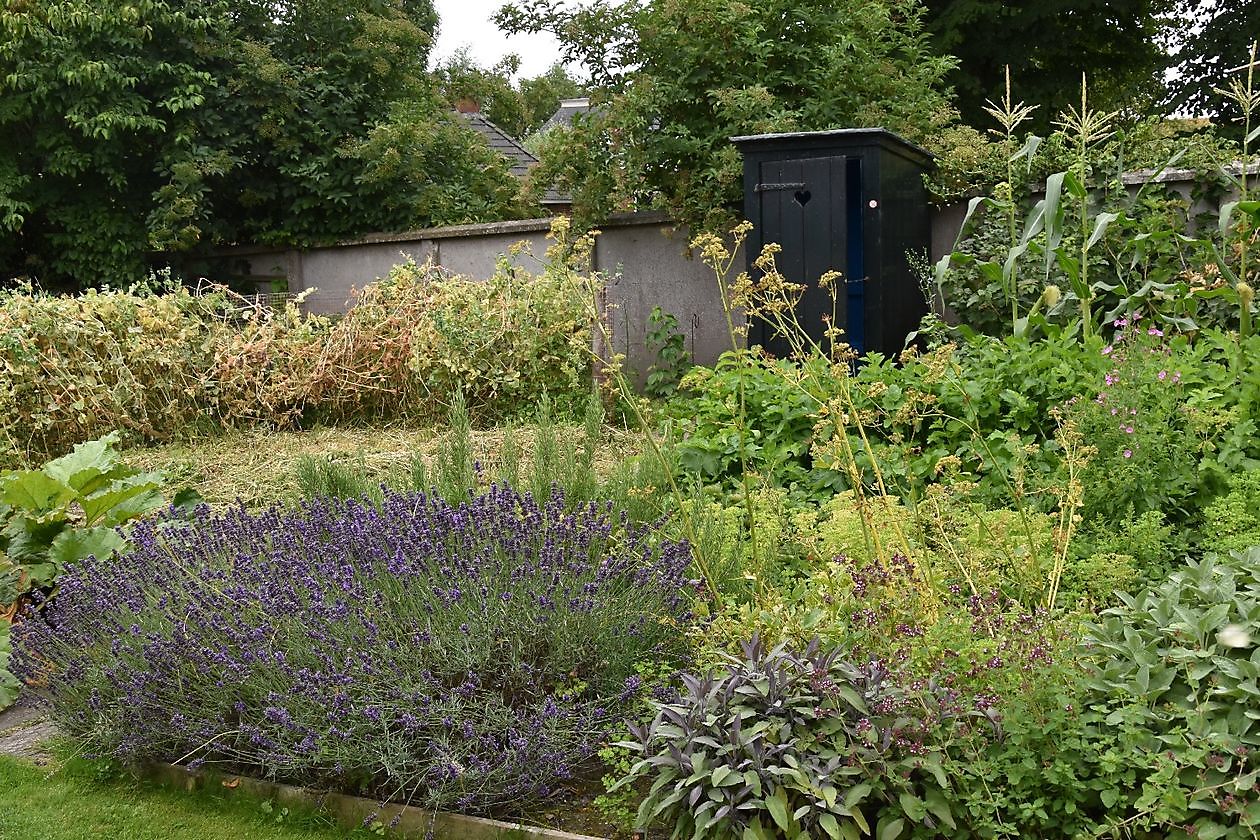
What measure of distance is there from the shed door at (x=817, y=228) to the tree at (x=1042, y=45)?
235 inches

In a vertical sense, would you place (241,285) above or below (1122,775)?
above

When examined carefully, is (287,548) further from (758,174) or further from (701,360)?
(701,360)

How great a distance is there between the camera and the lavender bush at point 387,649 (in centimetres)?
284

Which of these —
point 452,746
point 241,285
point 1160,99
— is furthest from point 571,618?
point 1160,99

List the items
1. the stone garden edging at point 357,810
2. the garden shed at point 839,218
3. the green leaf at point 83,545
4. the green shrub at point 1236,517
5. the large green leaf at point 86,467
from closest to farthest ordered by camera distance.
A: the stone garden edging at point 357,810 → the green shrub at point 1236,517 → the green leaf at point 83,545 → the large green leaf at point 86,467 → the garden shed at point 839,218

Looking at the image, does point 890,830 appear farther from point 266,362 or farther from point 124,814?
point 266,362

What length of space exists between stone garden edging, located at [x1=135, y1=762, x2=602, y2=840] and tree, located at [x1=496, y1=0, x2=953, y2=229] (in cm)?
641

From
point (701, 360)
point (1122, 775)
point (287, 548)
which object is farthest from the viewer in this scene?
point (701, 360)

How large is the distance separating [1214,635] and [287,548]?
8.74ft

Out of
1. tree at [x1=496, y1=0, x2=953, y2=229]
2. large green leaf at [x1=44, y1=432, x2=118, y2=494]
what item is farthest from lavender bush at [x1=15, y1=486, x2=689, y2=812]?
tree at [x1=496, y1=0, x2=953, y2=229]

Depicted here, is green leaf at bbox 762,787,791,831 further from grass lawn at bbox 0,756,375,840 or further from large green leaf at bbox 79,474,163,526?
large green leaf at bbox 79,474,163,526

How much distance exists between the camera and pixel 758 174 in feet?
23.9

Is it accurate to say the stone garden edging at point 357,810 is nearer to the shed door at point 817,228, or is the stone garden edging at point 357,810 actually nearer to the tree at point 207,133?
the shed door at point 817,228

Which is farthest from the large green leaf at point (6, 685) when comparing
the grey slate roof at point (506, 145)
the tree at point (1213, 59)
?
the grey slate roof at point (506, 145)
